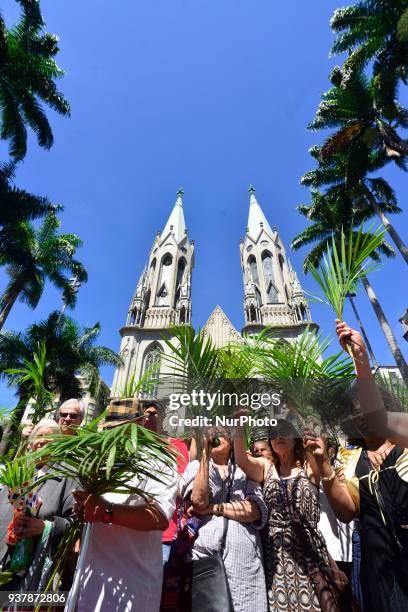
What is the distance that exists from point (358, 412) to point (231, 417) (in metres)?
0.89

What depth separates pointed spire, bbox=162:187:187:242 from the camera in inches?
1458

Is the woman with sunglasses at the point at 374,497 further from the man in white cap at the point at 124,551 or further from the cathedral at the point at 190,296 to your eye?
the cathedral at the point at 190,296

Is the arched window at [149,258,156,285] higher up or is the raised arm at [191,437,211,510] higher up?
the arched window at [149,258,156,285]

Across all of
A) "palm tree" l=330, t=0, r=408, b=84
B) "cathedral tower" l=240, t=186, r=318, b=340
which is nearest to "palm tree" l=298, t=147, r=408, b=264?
"palm tree" l=330, t=0, r=408, b=84

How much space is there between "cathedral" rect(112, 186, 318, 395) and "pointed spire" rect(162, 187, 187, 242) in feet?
0.45

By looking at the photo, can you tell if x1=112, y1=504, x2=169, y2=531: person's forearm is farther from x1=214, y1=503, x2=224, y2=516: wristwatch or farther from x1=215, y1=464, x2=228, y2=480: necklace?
x1=215, y1=464, x2=228, y2=480: necklace

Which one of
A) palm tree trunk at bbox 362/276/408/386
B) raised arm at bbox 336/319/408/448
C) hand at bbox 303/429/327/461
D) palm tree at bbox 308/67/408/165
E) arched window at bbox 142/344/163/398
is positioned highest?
palm tree at bbox 308/67/408/165

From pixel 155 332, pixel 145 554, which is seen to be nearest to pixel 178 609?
pixel 145 554

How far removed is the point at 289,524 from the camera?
7.06ft

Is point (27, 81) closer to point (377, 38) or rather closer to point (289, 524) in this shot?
point (377, 38)

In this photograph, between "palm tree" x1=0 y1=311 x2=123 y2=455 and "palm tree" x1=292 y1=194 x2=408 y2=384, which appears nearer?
"palm tree" x1=292 y1=194 x2=408 y2=384

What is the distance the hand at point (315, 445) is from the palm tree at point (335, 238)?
36.1 feet

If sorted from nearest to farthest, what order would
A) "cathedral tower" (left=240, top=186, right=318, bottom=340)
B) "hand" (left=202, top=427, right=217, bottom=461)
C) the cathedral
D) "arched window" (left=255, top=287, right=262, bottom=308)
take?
"hand" (left=202, top=427, right=217, bottom=461), the cathedral, "cathedral tower" (left=240, top=186, right=318, bottom=340), "arched window" (left=255, top=287, right=262, bottom=308)

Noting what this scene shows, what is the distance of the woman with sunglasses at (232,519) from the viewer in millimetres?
1906
